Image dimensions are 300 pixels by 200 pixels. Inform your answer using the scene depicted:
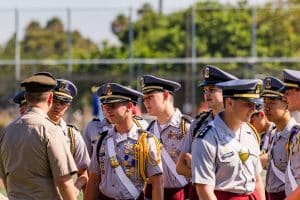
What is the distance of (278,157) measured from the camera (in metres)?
11.1

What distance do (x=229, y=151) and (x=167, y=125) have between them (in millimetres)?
3051

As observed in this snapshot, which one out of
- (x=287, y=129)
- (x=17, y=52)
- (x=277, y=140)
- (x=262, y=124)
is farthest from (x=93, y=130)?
(x=17, y=52)

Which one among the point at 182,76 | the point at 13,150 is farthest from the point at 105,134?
the point at 182,76

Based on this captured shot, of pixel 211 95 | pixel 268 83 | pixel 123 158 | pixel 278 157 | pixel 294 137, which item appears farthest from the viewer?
pixel 268 83

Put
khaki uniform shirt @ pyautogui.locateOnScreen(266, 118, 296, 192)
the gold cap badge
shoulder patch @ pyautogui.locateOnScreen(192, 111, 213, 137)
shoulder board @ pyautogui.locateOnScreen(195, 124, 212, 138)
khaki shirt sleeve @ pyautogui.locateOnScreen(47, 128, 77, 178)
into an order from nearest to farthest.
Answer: khaki shirt sleeve @ pyautogui.locateOnScreen(47, 128, 77, 178) → shoulder board @ pyautogui.locateOnScreen(195, 124, 212, 138) → shoulder patch @ pyautogui.locateOnScreen(192, 111, 213, 137) → khaki uniform shirt @ pyautogui.locateOnScreen(266, 118, 296, 192) → the gold cap badge

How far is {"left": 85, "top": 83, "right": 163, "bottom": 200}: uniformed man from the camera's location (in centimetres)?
1023

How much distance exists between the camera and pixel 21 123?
9023 mm

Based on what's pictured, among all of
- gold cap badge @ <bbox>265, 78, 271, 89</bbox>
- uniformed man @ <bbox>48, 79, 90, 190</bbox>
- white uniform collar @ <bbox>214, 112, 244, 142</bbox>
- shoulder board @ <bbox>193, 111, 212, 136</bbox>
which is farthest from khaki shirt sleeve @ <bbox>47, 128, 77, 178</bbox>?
gold cap badge @ <bbox>265, 78, 271, 89</bbox>

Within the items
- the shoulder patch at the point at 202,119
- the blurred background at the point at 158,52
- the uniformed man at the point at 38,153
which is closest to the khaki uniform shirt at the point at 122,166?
the shoulder patch at the point at 202,119

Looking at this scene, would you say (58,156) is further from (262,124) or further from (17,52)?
(17,52)

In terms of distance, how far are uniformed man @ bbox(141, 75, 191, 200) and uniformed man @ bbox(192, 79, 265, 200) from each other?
258 centimetres

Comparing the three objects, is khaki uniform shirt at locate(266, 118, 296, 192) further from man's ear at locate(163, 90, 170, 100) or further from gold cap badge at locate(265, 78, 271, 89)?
man's ear at locate(163, 90, 170, 100)

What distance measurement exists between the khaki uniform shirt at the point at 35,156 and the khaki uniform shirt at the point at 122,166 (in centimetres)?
123

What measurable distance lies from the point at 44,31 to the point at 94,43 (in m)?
2.08
